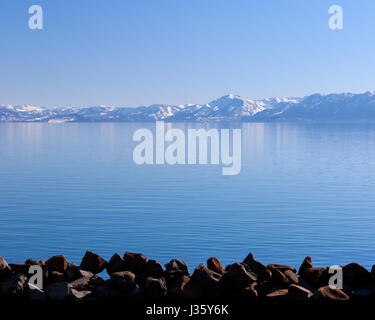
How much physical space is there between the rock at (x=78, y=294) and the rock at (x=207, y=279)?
159cm

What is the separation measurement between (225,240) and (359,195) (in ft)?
44.6

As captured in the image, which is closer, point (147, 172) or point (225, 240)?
point (225, 240)

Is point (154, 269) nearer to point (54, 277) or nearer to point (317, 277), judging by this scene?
point (54, 277)

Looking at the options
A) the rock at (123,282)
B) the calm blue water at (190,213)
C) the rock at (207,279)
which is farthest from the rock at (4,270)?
the calm blue water at (190,213)

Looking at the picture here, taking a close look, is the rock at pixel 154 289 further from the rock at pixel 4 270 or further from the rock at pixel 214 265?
the rock at pixel 4 270

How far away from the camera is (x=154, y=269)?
28.0ft

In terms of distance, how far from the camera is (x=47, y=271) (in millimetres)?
8430

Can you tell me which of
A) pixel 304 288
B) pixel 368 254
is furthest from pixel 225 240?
pixel 304 288

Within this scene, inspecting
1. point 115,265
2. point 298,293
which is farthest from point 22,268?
point 298,293

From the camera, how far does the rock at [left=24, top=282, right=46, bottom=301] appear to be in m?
7.70

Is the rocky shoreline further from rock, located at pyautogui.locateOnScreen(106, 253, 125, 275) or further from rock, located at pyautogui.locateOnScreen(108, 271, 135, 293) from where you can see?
rock, located at pyautogui.locateOnScreen(106, 253, 125, 275)

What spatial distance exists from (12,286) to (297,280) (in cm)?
439

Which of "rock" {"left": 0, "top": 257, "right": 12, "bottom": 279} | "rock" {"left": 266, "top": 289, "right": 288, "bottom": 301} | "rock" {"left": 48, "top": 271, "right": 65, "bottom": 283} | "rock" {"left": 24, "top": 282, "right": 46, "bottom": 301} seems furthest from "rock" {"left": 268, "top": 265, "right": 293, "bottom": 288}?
"rock" {"left": 0, "top": 257, "right": 12, "bottom": 279}
